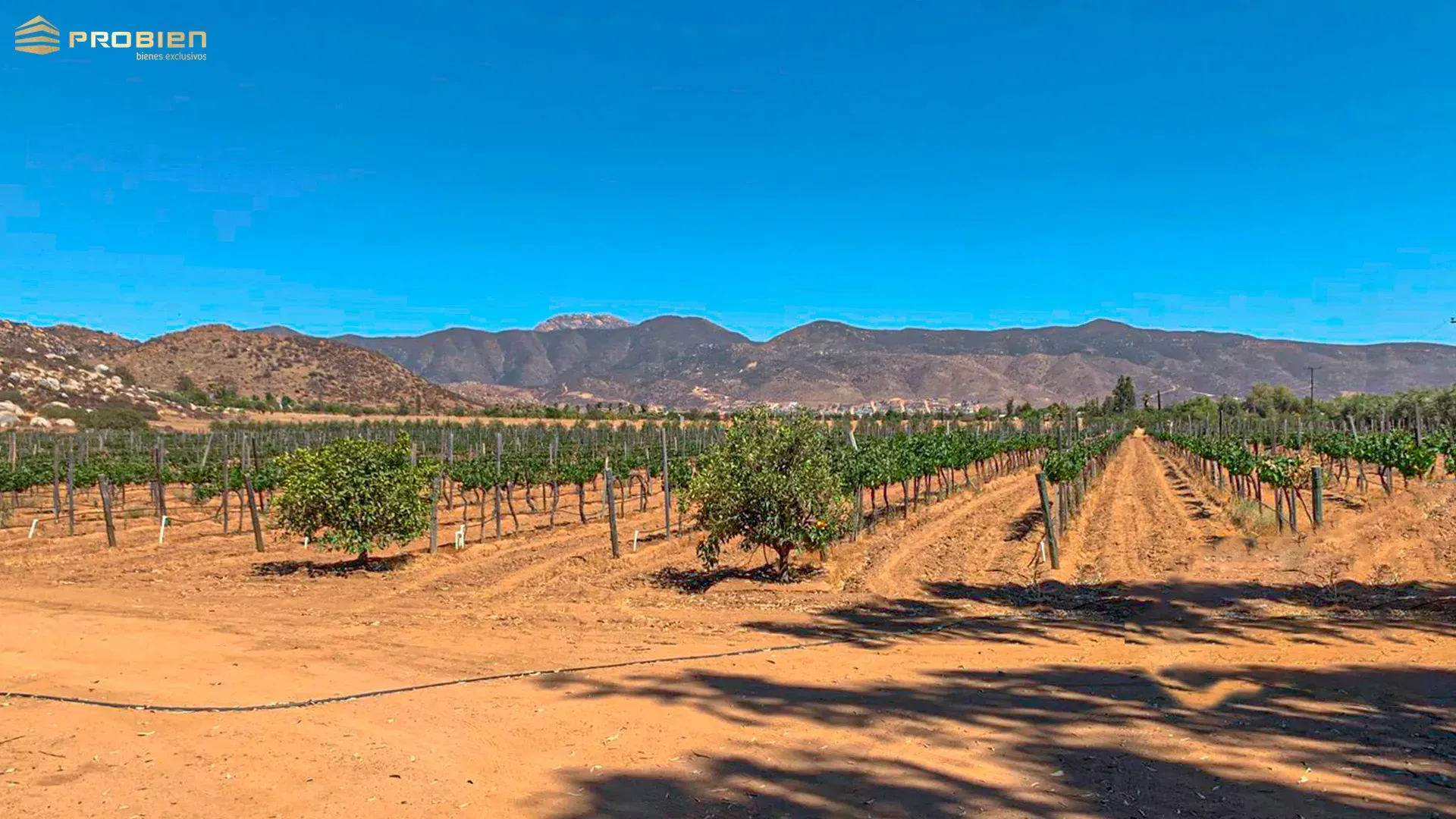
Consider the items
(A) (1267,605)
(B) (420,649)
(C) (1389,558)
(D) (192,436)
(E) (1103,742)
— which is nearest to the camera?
(E) (1103,742)

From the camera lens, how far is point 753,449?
1498 centimetres

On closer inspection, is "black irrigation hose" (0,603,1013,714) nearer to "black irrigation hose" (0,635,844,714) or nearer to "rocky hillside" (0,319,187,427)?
"black irrigation hose" (0,635,844,714)

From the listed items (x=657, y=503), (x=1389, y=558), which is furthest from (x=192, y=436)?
(x=1389, y=558)

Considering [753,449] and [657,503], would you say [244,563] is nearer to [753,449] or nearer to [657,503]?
[753,449]

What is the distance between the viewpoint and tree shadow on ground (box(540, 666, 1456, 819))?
495 centimetres

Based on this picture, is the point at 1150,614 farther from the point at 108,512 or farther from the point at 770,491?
the point at 108,512

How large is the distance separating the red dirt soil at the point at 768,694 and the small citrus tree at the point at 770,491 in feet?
3.24

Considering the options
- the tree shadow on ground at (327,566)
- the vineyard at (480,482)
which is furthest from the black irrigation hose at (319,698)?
the tree shadow on ground at (327,566)

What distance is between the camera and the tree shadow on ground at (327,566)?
16.2 m

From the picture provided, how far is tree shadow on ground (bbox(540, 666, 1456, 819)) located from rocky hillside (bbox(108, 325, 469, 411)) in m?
101

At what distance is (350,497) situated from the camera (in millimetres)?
15547

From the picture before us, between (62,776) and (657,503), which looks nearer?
(62,776)

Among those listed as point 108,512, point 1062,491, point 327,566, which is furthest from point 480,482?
point 1062,491

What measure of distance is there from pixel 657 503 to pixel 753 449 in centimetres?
1719
